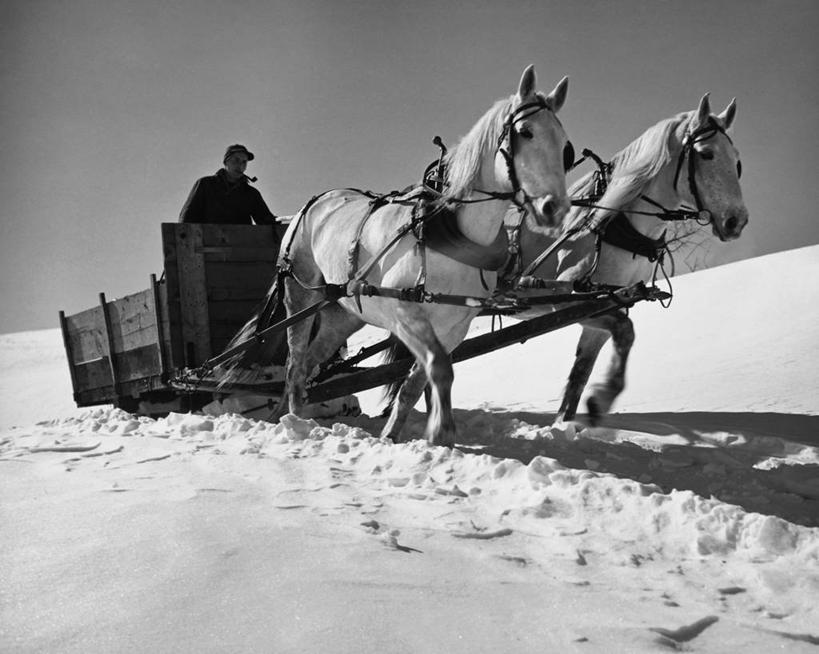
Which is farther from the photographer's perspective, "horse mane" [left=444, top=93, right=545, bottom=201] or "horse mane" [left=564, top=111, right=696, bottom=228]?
"horse mane" [left=564, top=111, right=696, bottom=228]

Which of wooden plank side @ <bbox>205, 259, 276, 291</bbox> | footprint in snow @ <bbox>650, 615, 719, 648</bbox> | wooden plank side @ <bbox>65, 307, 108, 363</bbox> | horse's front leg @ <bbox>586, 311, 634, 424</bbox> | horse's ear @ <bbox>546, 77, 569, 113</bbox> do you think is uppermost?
horse's ear @ <bbox>546, 77, 569, 113</bbox>

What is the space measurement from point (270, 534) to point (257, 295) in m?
4.18

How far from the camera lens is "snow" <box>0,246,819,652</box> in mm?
1987

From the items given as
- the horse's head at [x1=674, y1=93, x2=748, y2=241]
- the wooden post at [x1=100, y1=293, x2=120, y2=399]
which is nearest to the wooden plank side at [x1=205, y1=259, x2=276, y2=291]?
the wooden post at [x1=100, y1=293, x2=120, y2=399]

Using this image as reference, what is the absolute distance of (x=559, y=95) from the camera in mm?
4207

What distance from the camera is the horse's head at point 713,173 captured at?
486 centimetres

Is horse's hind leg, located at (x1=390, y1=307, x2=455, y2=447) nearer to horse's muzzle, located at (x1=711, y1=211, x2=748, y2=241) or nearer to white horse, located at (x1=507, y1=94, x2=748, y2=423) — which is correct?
white horse, located at (x1=507, y1=94, x2=748, y2=423)

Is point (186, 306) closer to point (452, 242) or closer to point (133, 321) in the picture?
point (133, 321)

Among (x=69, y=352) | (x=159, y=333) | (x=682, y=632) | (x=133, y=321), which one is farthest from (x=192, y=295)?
(x=682, y=632)

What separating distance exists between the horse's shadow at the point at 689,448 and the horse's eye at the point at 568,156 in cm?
159

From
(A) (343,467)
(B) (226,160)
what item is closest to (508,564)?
(A) (343,467)

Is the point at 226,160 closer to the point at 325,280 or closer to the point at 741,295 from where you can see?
the point at 325,280

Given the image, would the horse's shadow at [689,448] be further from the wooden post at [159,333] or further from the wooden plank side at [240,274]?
the wooden post at [159,333]

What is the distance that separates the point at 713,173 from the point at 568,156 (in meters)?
1.41
